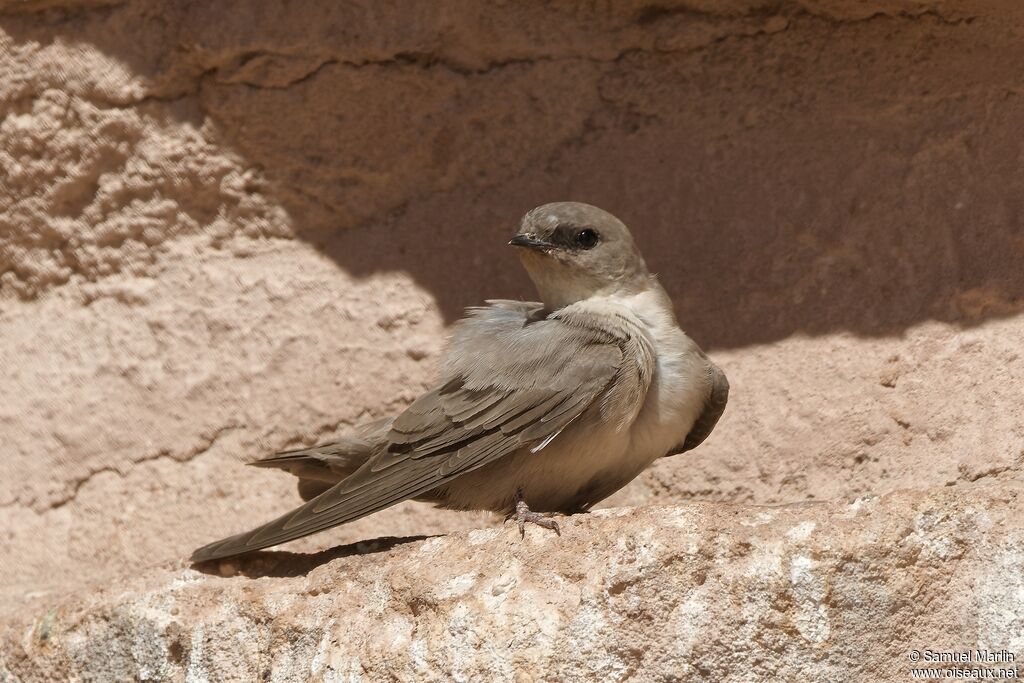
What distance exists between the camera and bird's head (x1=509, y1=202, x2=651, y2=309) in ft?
12.2

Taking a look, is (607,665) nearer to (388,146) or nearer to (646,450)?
(646,450)

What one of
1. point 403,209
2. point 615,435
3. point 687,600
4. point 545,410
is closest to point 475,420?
point 545,410

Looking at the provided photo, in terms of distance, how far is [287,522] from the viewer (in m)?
3.32

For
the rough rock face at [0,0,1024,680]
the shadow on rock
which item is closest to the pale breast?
the shadow on rock

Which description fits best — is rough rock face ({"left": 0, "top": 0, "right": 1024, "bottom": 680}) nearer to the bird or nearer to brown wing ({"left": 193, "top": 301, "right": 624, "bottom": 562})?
the bird

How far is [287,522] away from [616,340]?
3.37 feet

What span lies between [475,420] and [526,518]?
16.0 inches

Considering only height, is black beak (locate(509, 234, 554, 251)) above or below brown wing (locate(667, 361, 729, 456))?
above

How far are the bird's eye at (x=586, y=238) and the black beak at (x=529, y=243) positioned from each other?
0.10 m

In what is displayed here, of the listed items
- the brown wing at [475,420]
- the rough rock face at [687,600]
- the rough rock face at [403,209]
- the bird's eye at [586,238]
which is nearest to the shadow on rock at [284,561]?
the brown wing at [475,420]

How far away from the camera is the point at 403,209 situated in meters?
4.60

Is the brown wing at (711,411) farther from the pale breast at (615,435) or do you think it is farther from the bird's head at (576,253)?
the bird's head at (576,253)

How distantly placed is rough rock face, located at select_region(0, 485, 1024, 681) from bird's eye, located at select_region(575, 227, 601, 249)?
102 cm

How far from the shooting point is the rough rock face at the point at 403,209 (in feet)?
13.5
